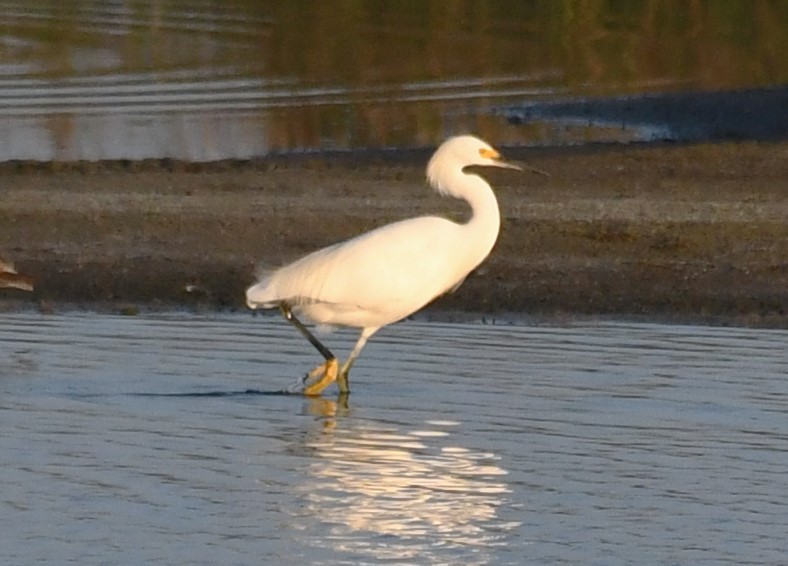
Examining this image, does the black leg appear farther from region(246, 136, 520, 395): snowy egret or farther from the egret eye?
the egret eye

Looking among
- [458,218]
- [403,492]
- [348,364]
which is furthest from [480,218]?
[458,218]

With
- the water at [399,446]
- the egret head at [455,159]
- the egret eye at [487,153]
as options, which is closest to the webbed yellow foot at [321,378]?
the water at [399,446]

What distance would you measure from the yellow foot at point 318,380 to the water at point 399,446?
0.44 ft

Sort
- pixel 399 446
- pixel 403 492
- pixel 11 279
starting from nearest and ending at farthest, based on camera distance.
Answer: pixel 403 492 < pixel 399 446 < pixel 11 279

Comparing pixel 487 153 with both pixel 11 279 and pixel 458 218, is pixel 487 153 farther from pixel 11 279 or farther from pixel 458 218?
pixel 458 218

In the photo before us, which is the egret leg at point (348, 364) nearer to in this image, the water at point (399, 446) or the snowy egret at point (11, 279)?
the water at point (399, 446)

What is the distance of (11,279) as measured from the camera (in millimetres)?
12320

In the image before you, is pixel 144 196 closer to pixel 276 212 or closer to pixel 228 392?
pixel 276 212

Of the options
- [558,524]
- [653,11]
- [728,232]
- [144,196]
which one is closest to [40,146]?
[144,196]

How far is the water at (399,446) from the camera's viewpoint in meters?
7.45

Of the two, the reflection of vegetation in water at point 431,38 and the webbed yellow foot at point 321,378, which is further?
the reflection of vegetation in water at point 431,38

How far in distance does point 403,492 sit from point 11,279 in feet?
15.9

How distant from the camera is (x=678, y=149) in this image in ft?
59.3

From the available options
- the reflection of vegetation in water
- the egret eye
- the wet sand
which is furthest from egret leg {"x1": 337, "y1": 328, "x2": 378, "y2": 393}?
the reflection of vegetation in water
